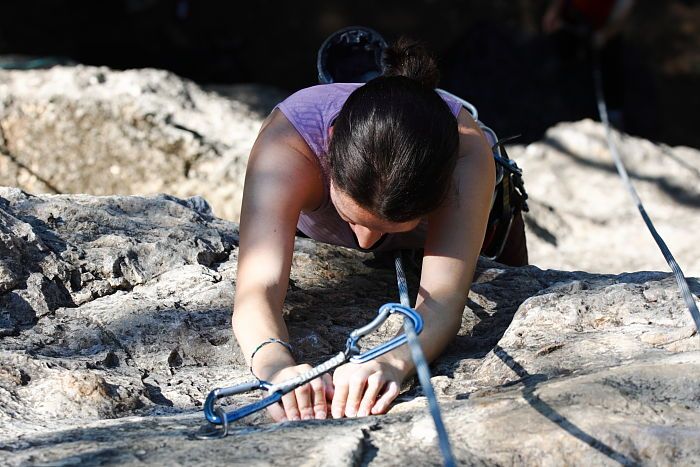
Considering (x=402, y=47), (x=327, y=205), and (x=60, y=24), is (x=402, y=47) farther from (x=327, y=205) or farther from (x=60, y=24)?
(x=60, y=24)

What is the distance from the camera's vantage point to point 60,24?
6.44 metres

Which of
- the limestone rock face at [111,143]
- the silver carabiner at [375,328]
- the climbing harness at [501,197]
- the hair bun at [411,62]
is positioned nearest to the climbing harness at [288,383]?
the silver carabiner at [375,328]

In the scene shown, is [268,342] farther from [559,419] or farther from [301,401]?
[559,419]

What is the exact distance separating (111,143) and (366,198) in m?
1.86

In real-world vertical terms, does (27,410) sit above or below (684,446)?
below

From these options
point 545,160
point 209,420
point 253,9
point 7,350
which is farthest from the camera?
point 253,9

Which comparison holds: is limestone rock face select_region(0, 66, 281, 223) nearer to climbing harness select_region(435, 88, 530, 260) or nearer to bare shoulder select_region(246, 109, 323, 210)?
climbing harness select_region(435, 88, 530, 260)

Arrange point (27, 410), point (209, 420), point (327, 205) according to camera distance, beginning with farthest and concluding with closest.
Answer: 1. point (327, 205)
2. point (27, 410)
3. point (209, 420)

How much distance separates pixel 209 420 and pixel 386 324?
1.97 feet

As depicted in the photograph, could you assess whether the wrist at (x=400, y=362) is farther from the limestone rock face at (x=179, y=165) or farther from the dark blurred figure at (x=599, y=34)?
the dark blurred figure at (x=599, y=34)

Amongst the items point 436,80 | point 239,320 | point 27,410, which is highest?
point 436,80

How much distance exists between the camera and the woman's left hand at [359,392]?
4.70 feet

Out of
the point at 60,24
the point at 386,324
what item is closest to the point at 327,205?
the point at 386,324

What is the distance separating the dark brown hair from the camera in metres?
1.47
